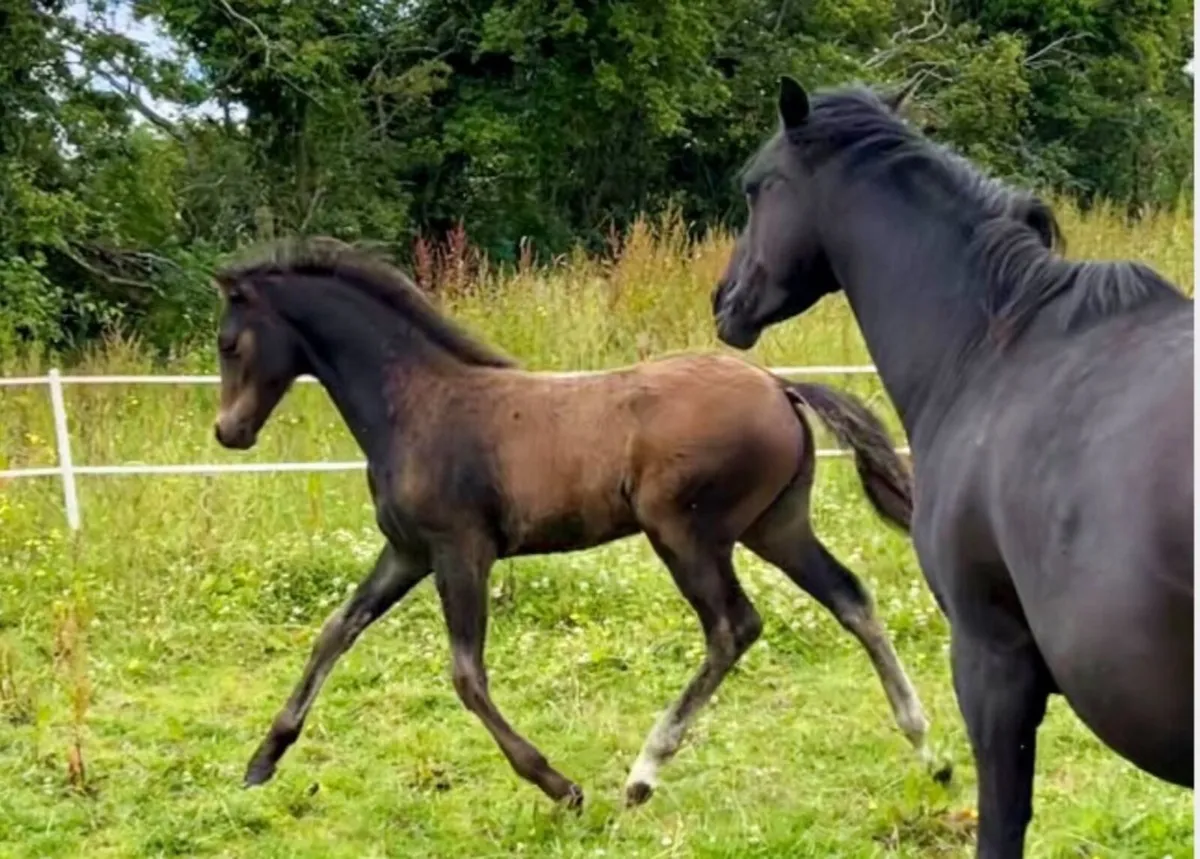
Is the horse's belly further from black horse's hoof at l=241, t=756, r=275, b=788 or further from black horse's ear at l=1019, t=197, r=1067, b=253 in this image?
black horse's hoof at l=241, t=756, r=275, b=788

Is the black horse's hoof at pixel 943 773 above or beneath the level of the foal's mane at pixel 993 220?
beneath

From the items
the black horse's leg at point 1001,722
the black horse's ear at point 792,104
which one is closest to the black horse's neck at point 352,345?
the black horse's ear at point 792,104

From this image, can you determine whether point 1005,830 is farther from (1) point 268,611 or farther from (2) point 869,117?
(1) point 268,611

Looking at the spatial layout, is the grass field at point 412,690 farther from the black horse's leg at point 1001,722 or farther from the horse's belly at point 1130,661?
the horse's belly at point 1130,661

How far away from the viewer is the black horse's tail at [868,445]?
5117 millimetres

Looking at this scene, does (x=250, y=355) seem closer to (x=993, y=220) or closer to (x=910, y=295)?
(x=910, y=295)

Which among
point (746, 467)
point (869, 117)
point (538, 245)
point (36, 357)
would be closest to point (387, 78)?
point (538, 245)

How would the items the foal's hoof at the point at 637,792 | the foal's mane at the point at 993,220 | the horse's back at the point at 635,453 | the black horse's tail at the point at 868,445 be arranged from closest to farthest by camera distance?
the foal's mane at the point at 993,220, the foal's hoof at the point at 637,792, the horse's back at the point at 635,453, the black horse's tail at the point at 868,445

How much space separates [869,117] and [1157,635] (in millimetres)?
1570

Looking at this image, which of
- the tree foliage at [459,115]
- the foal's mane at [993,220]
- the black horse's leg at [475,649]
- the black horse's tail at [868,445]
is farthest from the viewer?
the tree foliage at [459,115]

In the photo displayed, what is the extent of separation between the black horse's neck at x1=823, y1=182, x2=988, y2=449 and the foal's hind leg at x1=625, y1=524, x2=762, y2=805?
1642 millimetres

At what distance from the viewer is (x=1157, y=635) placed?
231 centimetres

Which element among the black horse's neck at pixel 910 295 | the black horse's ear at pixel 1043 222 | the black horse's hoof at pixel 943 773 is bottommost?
the black horse's hoof at pixel 943 773

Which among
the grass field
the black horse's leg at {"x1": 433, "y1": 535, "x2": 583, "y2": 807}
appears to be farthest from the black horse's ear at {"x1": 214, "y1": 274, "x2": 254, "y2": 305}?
the grass field
